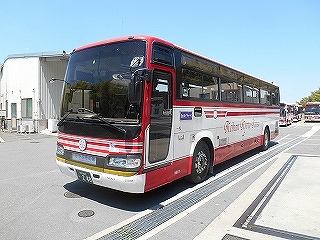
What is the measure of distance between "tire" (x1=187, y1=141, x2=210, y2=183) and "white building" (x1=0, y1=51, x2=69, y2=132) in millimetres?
15775

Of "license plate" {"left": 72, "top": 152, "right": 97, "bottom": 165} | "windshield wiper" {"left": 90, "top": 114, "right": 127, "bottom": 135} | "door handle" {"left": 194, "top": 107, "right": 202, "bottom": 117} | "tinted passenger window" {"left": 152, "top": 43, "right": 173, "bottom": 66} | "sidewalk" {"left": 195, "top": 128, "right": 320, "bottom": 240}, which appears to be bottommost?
"sidewalk" {"left": 195, "top": 128, "right": 320, "bottom": 240}

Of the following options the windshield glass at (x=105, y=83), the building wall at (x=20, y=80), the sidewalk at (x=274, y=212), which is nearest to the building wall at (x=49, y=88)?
the building wall at (x=20, y=80)

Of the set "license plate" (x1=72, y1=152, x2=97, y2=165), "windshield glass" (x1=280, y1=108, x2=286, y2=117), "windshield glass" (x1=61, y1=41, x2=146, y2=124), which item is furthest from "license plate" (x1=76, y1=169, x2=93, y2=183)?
"windshield glass" (x1=280, y1=108, x2=286, y2=117)

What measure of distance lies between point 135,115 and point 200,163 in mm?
2600

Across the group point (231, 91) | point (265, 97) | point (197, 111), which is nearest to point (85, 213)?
point (197, 111)

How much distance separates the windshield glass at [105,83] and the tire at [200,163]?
7.43 ft

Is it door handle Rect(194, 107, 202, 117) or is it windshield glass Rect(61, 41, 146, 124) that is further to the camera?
door handle Rect(194, 107, 202, 117)

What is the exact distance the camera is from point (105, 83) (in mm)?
4410

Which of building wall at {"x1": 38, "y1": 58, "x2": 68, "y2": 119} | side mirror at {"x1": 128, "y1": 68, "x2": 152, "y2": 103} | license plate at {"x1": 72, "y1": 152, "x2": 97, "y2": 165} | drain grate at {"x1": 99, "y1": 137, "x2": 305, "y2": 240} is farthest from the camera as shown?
building wall at {"x1": 38, "y1": 58, "x2": 68, "y2": 119}

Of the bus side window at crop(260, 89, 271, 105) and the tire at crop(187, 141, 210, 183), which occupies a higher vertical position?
the bus side window at crop(260, 89, 271, 105)

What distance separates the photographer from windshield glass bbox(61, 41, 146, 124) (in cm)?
418

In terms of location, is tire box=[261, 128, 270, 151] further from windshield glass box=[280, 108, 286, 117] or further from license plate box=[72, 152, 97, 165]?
windshield glass box=[280, 108, 286, 117]

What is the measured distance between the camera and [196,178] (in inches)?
230

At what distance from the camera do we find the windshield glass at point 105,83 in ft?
13.7
